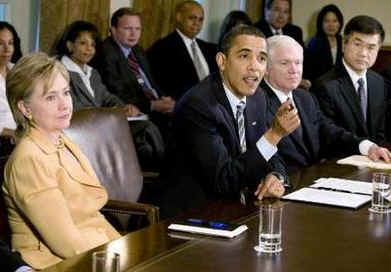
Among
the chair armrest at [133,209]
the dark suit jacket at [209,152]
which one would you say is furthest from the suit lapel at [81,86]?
the chair armrest at [133,209]

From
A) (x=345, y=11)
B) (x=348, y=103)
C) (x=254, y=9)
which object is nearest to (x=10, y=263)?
(x=348, y=103)

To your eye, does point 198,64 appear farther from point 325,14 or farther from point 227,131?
point 227,131

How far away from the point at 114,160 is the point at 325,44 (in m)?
5.75

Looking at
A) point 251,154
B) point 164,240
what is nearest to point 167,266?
point 164,240

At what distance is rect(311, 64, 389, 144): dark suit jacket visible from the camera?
477 cm

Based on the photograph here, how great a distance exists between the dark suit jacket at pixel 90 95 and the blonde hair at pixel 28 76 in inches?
100

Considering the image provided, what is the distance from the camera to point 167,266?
2109mm

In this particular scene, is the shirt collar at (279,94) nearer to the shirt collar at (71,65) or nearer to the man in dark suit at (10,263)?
the shirt collar at (71,65)

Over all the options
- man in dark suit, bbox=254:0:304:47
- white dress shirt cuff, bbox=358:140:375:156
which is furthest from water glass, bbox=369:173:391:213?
man in dark suit, bbox=254:0:304:47

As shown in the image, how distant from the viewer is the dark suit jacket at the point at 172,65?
6961mm

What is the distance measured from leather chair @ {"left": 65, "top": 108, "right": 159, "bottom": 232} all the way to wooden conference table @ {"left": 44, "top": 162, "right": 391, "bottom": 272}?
47 cm

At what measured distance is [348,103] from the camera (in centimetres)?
482

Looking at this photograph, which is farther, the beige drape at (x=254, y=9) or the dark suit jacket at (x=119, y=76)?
the beige drape at (x=254, y=9)

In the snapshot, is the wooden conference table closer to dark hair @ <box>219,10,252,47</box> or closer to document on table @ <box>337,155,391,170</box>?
document on table @ <box>337,155,391,170</box>
